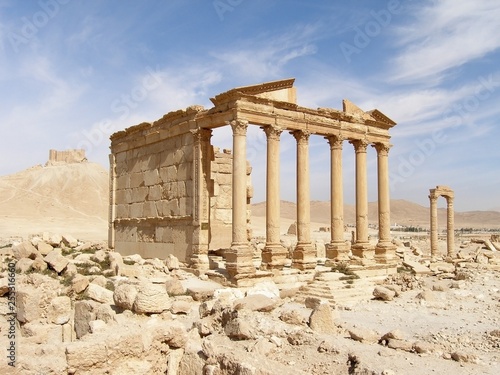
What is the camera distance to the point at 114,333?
7625mm

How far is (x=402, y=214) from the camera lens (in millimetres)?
154875

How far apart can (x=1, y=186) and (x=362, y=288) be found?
71925 millimetres

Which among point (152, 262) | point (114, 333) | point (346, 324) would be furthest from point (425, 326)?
point (152, 262)

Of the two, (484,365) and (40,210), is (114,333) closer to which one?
(484,365)

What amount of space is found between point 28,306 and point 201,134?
10.0 m

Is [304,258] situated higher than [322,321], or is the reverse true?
[304,258]

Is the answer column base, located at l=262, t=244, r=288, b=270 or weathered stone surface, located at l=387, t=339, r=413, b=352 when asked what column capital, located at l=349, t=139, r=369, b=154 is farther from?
weathered stone surface, located at l=387, t=339, r=413, b=352

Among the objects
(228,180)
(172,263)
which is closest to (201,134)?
(228,180)

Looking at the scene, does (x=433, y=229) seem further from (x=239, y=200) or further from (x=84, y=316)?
(x=84, y=316)

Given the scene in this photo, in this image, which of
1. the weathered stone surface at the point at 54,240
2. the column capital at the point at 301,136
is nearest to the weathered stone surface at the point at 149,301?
the column capital at the point at 301,136

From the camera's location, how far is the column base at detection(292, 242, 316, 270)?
60.4 feet

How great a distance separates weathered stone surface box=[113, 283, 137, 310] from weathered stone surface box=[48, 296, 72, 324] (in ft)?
3.21

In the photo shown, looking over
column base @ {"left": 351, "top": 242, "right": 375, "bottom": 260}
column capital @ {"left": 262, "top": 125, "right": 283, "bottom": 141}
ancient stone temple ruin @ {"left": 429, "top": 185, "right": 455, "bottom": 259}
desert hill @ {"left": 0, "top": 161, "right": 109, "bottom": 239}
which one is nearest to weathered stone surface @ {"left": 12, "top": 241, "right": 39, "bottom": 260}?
column capital @ {"left": 262, "top": 125, "right": 283, "bottom": 141}

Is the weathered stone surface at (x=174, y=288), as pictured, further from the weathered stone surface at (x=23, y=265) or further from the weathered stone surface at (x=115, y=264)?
the weathered stone surface at (x=23, y=265)
